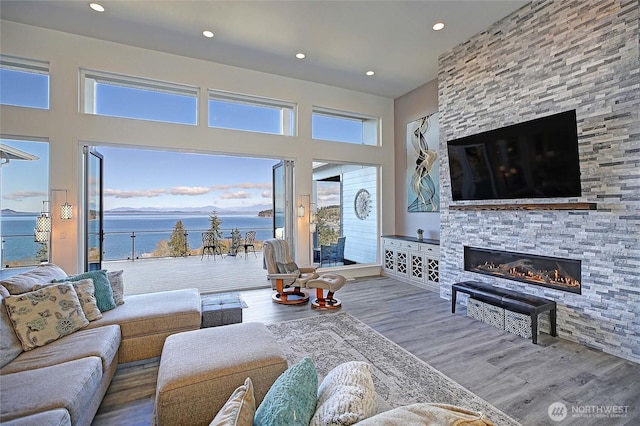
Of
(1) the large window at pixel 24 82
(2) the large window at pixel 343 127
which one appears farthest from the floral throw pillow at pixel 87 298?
(2) the large window at pixel 343 127

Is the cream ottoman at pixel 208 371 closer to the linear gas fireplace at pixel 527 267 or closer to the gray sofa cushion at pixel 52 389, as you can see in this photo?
the gray sofa cushion at pixel 52 389

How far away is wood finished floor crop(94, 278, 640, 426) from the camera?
227cm

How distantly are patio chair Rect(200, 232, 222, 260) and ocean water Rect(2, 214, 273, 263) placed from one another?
28cm

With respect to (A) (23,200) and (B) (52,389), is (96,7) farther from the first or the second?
(B) (52,389)

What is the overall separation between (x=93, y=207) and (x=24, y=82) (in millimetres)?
2053

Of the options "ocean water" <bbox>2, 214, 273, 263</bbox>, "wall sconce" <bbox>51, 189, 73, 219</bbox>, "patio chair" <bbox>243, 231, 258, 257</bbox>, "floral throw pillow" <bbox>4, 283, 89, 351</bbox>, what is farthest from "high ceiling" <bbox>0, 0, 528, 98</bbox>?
"patio chair" <bbox>243, 231, 258, 257</bbox>

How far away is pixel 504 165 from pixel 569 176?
0.76m

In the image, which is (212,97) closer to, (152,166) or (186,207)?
(152,166)

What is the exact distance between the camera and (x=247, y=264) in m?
8.84

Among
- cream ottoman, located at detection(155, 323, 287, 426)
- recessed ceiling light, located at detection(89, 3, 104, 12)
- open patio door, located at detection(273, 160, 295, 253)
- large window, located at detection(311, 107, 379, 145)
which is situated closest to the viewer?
cream ottoman, located at detection(155, 323, 287, 426)

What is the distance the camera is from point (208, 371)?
1841mm

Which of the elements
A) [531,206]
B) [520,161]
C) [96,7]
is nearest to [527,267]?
[531,206]

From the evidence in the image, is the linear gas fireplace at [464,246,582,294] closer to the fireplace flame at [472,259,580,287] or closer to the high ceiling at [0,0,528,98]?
the fireplace flame at [472,259,580,287]

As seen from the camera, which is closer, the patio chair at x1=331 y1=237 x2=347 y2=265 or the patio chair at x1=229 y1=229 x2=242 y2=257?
the patio chair at x1=331 y1=237 x2=347 y2=265
